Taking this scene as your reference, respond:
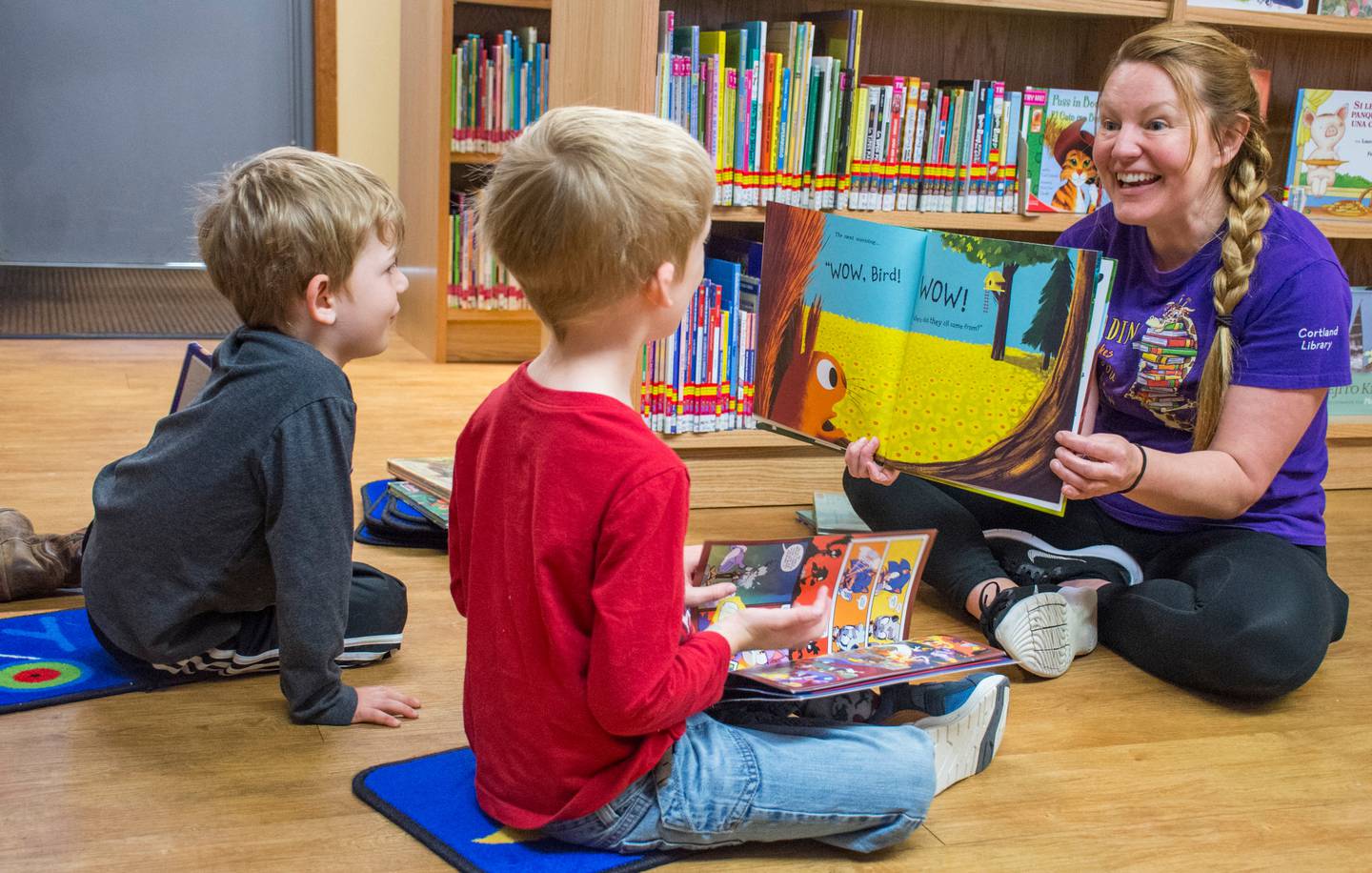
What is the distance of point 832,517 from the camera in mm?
2320

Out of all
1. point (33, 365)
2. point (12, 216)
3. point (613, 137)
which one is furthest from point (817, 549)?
point (12, 216)

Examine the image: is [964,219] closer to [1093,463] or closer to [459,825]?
[1093,463]

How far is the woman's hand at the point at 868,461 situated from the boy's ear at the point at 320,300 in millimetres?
666

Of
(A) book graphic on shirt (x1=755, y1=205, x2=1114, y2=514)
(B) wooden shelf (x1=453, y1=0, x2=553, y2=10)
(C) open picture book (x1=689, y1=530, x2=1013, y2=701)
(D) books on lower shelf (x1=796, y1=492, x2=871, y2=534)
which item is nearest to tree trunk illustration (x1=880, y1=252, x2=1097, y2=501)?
(A) book graphic on shirt (x1=755, y1=205, x2=1114, y2=514)

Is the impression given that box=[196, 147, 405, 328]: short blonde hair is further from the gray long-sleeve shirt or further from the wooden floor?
the wooden floor

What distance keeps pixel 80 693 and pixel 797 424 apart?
0.93m

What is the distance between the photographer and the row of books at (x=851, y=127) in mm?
2271

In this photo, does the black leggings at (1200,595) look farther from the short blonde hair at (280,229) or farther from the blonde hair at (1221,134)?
the short blonde hair at (280,229)

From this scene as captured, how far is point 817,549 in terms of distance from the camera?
151 cm

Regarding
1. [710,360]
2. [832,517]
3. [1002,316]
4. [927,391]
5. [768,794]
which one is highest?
[1002,316]

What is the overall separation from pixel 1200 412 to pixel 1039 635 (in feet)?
1.13

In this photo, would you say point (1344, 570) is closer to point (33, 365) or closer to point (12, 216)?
point (33, 365)

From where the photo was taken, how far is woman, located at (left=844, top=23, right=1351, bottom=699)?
161cm

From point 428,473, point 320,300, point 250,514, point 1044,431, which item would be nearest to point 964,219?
point 1044,431
